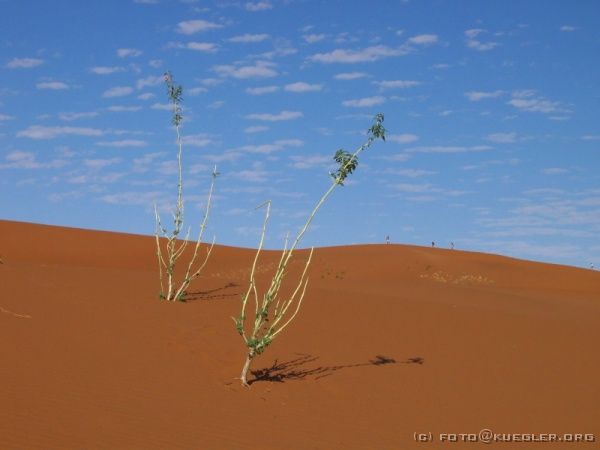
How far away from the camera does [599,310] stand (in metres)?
23.2

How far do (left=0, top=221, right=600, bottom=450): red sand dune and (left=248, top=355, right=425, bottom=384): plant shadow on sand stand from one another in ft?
0.12

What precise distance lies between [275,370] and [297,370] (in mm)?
352

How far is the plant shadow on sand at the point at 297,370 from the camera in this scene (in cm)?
1033

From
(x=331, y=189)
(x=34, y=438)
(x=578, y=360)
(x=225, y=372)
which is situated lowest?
(x=34, y=438)

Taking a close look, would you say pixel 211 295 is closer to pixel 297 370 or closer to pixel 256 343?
pixel 297 370

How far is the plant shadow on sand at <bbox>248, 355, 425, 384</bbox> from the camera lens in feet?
33.9

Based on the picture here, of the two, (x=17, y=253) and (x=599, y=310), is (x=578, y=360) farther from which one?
(x=17, y=253)

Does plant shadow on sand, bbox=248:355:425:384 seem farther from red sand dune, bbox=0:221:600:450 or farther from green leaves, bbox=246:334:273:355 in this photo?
green leaves, bbox=246:334:273:355

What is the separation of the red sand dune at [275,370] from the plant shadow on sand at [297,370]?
38mm

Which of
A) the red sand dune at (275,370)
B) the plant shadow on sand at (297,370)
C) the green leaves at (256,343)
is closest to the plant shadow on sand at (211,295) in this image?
the red sand dune at (275,370)

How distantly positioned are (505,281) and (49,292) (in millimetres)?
26304

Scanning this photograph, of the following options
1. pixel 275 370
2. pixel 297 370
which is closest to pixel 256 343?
pixel 275 370

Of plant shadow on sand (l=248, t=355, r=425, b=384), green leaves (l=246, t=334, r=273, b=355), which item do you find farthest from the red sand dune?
green leaves (l=246, t=334, r=273, b=355)

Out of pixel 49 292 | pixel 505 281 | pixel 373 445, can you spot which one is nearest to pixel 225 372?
pixel 373 445
